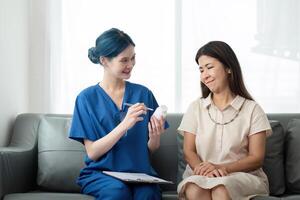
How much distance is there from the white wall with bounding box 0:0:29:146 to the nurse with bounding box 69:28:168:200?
0.61 m

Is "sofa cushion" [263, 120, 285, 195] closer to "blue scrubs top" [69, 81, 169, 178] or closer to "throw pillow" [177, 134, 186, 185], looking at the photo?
"throw pillow" [177, 134, 186, 185]

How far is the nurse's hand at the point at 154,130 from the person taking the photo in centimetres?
245

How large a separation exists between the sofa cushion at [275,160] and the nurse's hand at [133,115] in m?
0.75

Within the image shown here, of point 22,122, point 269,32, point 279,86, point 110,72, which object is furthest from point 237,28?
point 22,122

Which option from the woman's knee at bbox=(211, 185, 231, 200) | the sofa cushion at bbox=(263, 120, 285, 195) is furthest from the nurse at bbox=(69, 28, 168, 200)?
the sofa cushion at bbox=(263, 120, 285, 195)

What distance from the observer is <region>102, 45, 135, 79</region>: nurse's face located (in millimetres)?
2533

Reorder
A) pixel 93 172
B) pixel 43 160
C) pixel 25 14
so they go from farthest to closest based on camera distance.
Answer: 1. pixel 25 14
2. pixel 43 160
3. pixel 93 172

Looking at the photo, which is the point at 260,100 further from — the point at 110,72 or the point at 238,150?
the point at 110,72

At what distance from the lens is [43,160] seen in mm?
2842

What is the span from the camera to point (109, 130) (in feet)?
8.39

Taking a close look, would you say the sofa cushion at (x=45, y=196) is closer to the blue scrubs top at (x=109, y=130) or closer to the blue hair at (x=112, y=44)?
the blue scrubs top at (x=109, y=130)

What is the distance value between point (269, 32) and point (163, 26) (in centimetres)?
65

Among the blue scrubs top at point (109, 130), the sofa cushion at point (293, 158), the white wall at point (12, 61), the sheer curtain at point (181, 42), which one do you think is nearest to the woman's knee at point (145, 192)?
the blue scrubs top at point (109, 130)

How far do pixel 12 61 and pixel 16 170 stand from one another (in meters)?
0.70
